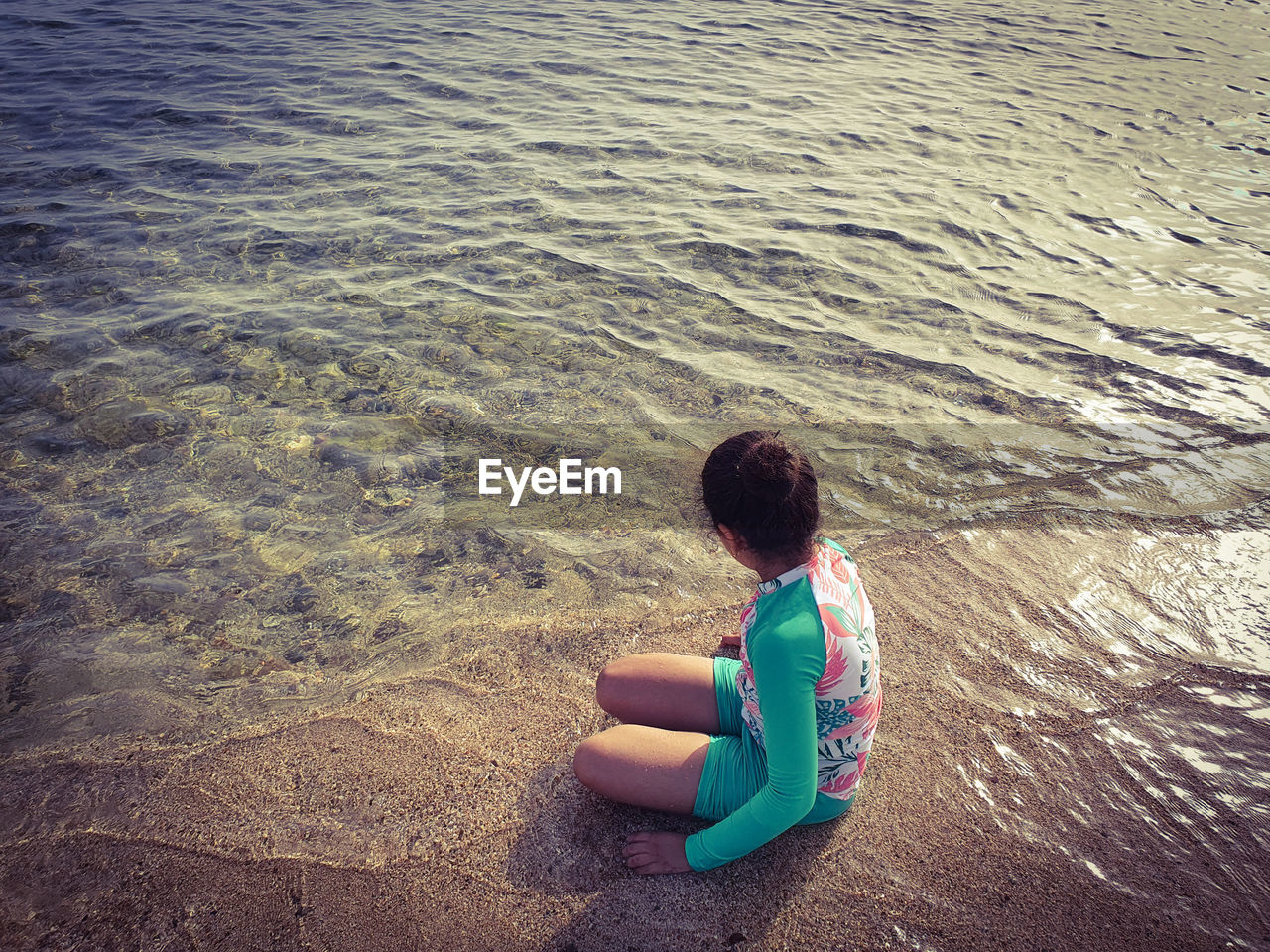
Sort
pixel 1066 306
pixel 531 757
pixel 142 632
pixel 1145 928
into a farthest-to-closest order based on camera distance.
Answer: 1. pixel 1066 306
2. pixel 142 632
3. pixel 531 757
4. pixel 1145 928

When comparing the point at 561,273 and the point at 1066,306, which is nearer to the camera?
the point at 1066,306

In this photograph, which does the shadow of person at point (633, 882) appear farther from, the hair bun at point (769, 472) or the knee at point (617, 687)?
the hair bun at point (769, 472)

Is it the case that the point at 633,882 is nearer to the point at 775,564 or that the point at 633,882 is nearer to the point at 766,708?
the point at 766,708

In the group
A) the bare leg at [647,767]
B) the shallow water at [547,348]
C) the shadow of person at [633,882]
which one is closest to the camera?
the shadow of person at [633,882]

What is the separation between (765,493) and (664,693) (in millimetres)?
950

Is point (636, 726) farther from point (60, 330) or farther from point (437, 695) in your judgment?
point (60, 330)

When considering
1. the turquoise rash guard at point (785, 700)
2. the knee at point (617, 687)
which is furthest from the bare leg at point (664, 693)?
the turquoise rash guard at point (785, 700)

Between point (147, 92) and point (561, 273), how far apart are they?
7.65m

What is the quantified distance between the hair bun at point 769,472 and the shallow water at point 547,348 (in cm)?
152

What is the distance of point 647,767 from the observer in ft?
7.23

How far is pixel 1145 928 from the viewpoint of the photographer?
1.99 metres

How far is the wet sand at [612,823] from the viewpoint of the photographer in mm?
1997

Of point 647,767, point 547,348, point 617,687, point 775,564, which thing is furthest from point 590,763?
point 547,348

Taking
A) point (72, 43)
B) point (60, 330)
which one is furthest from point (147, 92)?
point (60, 330)
